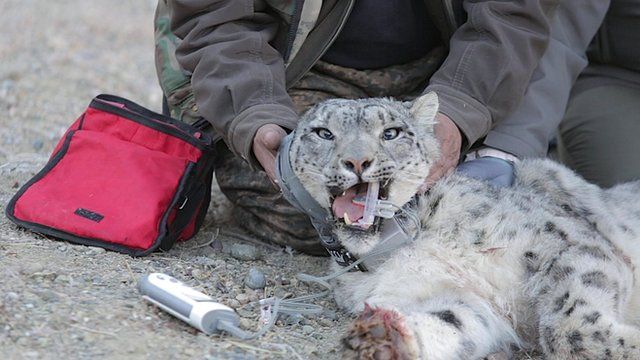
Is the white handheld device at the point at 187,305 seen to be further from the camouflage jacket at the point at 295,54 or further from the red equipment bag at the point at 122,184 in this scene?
the camouflage jacket at the point at 295,54

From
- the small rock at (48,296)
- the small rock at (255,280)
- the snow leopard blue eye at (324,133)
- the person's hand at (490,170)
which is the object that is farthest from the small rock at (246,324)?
the person's hand at (490,170)

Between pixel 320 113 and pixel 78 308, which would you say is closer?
pixel 78 308

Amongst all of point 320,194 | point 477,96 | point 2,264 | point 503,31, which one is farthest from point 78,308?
point 503,31

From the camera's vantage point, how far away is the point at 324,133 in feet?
13.5

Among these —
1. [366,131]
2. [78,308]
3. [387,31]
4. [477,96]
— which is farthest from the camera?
[387,31]

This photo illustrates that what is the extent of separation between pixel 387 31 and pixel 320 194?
176 centimetres

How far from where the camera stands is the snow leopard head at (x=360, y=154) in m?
3.80

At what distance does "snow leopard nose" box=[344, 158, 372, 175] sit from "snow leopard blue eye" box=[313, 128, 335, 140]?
1.14 ft

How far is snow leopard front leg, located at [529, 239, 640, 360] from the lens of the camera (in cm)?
357

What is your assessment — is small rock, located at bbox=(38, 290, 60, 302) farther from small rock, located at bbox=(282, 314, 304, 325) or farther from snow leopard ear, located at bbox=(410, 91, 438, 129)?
snow leopard ear, located at bbox=(410, 91, 438, 129)

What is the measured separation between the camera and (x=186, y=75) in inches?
218

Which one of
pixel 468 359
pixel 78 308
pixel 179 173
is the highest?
pixel 78 308

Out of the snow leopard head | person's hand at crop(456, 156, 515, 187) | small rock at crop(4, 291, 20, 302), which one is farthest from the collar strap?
small rock at crop(4, 291, 20, 302)

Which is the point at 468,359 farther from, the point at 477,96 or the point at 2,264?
the point at 2,264
